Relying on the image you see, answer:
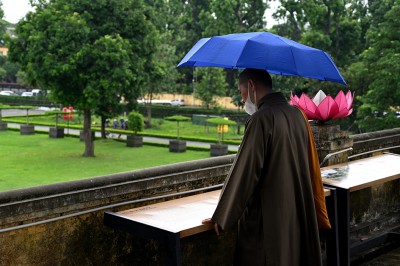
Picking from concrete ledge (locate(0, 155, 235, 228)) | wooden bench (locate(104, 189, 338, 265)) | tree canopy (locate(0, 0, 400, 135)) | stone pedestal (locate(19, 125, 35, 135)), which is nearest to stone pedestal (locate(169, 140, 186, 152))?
tree canopy (locate(0, 0, 400, 135))

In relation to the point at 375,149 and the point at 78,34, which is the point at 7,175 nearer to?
the point at 78,34

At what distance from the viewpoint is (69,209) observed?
3959mm

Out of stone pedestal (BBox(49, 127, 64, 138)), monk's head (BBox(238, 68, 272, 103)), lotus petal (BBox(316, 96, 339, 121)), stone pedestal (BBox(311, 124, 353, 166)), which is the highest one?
monk's head (BBox(238, 68, 272, 103))

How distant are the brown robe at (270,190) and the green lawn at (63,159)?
16.3m

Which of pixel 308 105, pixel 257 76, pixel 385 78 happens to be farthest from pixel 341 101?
pixel 385 78

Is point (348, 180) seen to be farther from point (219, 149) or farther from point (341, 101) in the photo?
point (219, 149)

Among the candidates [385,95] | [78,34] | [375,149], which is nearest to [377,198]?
[375,149]

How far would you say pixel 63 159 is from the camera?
26.2m

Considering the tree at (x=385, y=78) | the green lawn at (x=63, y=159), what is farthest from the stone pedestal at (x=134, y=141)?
the tree at (x=385, y=78)

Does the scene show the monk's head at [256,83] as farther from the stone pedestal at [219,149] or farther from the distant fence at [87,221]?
the stone pedestal at [219,149]

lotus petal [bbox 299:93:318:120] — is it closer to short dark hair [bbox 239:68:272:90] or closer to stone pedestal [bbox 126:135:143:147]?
short dark hair [bbox 239:68:272:90]

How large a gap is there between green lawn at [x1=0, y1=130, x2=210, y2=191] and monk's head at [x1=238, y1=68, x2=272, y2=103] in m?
16.3

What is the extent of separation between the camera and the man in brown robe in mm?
3340

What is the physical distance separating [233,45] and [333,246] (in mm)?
2153
